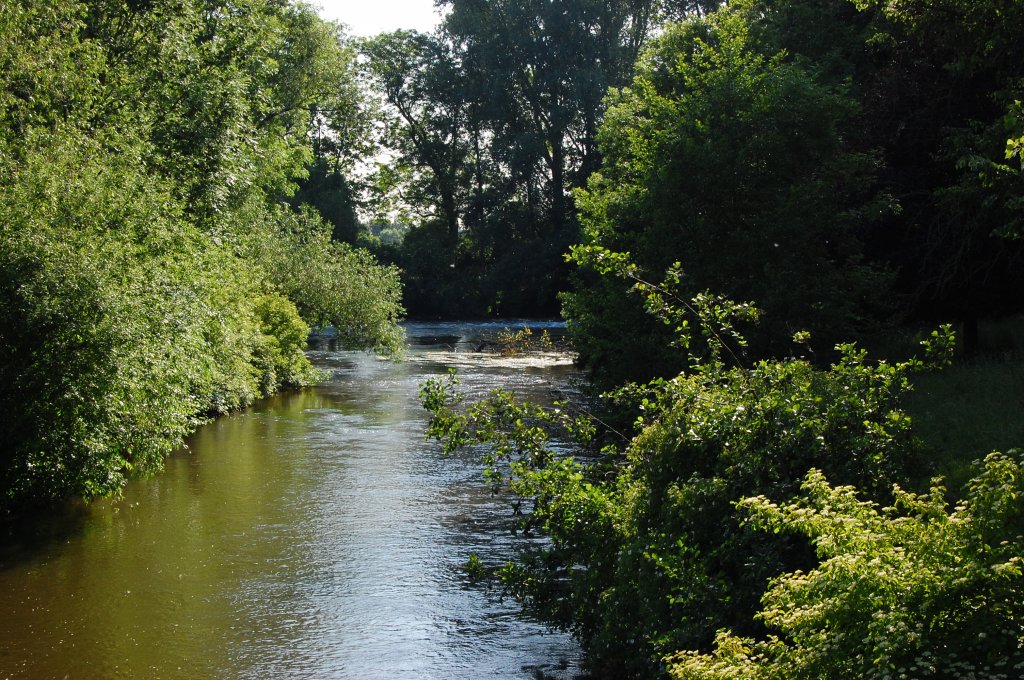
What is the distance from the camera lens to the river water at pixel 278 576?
29.3 feet

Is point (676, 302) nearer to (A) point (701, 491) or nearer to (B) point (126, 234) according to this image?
(A) point (701, 491)

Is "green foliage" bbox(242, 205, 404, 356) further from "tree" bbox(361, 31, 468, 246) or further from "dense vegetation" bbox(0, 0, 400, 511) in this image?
"tree" bbox(361, 31, 468, 246)

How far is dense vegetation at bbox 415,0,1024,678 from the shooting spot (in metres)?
4.82

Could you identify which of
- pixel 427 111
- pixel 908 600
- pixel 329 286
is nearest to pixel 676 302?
pixel 908 600

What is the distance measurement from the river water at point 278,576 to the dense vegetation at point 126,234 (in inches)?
47.1

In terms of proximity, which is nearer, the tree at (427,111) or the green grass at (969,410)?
the green grass at (969,410)

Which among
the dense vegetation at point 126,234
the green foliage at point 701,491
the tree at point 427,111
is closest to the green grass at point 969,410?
the green foliage at point 701,491

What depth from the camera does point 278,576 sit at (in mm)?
11320

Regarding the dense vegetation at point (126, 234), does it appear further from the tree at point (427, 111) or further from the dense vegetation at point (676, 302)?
the tree at point (427, 111)

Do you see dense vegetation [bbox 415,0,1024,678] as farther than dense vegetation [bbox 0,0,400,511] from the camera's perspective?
No

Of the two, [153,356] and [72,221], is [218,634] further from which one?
[72,221]

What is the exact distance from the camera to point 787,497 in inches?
269

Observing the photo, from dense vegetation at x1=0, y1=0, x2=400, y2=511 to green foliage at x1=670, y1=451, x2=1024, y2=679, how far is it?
32.0 feet

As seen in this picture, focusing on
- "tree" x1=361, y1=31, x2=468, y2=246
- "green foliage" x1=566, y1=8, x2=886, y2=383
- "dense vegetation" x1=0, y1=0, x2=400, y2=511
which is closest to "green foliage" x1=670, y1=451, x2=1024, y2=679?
"dense vegetation" x1=0, y1=0, x2=400, y2=511
